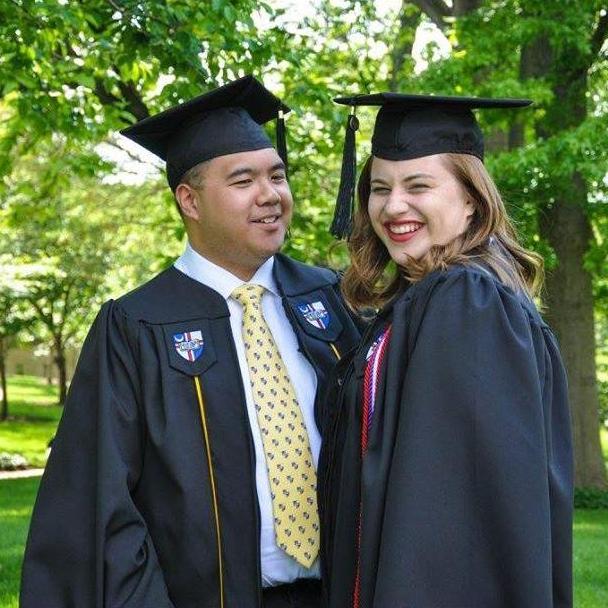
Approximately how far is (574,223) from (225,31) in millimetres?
8298

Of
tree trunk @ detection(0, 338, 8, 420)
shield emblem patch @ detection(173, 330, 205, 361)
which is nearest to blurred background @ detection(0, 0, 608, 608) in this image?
shield emblem patch @ detection(173, 330, 205, 361)

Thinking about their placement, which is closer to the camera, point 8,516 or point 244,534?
point 244,534

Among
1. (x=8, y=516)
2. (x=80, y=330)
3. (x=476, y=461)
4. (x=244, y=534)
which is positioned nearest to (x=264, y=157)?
(x=244, y=534)

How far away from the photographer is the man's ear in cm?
354

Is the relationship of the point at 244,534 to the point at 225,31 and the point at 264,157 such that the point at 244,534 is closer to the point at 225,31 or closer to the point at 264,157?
the point at 264,157

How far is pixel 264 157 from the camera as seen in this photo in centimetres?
352

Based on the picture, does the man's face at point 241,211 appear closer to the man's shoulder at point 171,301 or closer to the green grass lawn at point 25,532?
the man's shoulder at point 171,301

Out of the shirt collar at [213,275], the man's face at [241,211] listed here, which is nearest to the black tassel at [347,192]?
the man's face at [241,211]

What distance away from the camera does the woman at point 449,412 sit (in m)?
2.42

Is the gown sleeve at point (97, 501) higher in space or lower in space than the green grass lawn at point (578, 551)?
higher

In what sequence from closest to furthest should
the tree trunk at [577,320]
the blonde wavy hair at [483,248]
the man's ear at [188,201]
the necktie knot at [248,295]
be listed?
the blonde wavy hair at [483,248], the necktie knot at [248,295], the man's ear at [188,201], the tree trunk at [577,320]

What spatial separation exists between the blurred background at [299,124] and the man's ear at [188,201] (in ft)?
1.74

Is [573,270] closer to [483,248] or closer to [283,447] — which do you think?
[283,447]

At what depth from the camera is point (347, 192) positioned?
3389 mm
